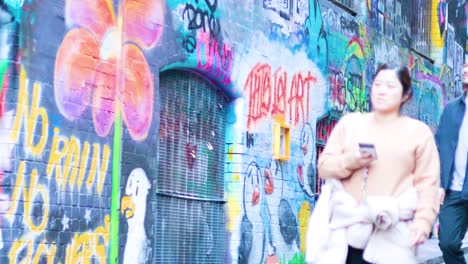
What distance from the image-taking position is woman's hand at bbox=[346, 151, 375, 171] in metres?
5.40

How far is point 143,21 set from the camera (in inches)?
393

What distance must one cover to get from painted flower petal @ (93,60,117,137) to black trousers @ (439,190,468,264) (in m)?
3.26

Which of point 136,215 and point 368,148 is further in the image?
point 136,215

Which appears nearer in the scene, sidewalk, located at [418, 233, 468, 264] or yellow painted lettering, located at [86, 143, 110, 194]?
yellow painted lettering, located at [86, 143, 110, 194]

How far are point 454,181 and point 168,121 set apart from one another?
378 centimetres

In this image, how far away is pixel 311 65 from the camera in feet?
45.9

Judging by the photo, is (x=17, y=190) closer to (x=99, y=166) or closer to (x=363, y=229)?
(x=99, y=166)

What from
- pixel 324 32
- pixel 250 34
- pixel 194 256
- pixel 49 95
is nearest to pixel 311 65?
pixel 324 32

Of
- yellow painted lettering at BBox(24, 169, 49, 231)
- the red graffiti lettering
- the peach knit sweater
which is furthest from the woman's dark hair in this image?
the red graffiti lettering

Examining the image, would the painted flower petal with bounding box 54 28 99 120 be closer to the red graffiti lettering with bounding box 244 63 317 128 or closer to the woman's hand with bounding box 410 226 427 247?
the red graffiti lettering with bounding box 244 63 317 128

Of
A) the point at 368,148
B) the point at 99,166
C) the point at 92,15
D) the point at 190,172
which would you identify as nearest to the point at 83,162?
the point at 99,166

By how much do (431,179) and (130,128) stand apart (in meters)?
4.64

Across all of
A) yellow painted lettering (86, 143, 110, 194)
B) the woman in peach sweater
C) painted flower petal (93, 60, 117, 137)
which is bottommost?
the woman in peach sweater

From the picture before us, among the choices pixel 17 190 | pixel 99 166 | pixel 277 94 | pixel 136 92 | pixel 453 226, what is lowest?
pixel 453 226
